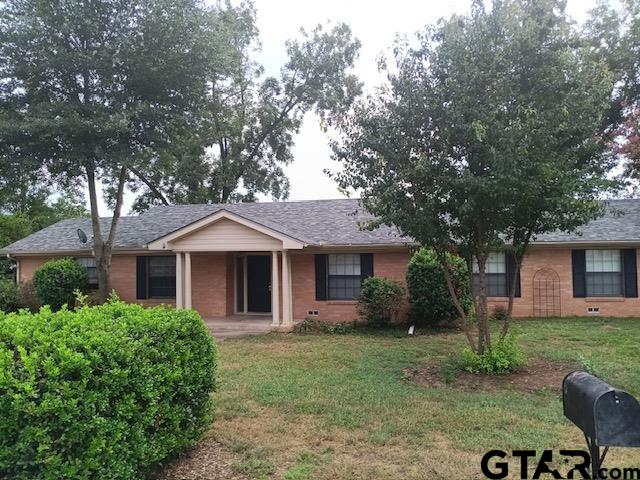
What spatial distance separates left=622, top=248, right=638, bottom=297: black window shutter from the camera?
14.2 metres

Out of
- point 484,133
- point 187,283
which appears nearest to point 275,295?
point 187,283

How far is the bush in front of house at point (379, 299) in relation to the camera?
531 inches

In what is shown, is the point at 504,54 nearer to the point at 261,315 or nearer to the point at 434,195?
the point at 434,195

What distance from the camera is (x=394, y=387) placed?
289 inches

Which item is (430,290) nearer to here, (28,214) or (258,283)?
(258,283)

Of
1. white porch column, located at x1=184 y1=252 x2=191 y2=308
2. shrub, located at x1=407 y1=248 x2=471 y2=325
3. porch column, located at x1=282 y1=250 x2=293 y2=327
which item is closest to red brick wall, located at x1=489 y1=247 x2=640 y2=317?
shrub, located at x1=407 y1=248 x2=471 y2=325

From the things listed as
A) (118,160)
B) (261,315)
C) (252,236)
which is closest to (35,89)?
(118,160)

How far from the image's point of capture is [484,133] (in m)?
6.84

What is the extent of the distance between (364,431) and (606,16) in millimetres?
19585

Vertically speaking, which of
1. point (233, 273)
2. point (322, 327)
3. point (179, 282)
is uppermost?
point (233, 273)

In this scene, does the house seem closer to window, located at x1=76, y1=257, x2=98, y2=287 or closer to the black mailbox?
window, located at x1=76, y1=257, x2=98, y2=287

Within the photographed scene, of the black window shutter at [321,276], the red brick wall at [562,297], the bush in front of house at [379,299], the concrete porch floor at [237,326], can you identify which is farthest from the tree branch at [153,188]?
the red brick wall at [562,297]

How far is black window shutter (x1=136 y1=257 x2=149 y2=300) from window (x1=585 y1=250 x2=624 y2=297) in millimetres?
13993

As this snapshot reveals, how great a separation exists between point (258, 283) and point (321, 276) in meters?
2.60
